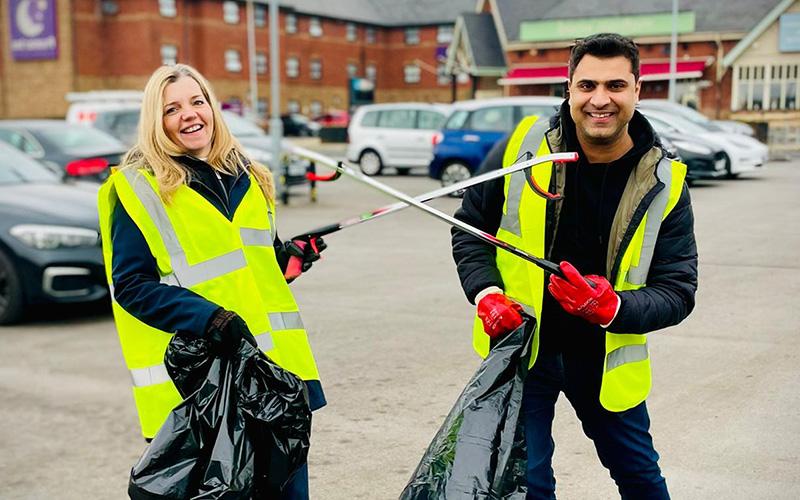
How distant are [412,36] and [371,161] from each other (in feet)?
151

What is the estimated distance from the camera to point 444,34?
63250 millimetres

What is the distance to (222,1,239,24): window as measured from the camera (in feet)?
172

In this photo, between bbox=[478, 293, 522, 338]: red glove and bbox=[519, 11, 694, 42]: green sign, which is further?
bbox=[519, 11, 694, 42]: green sign

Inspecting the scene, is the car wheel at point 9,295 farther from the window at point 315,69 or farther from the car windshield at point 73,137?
the window at point 315,69

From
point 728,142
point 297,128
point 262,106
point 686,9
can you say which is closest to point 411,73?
point 262,106

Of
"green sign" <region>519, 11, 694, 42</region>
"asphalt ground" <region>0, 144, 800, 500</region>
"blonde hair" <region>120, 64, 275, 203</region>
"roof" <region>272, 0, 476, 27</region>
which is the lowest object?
"asphalt ground" <region>0, 144, 800, 500</region>

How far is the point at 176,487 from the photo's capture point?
2.50 metres

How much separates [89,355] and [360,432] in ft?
8.02

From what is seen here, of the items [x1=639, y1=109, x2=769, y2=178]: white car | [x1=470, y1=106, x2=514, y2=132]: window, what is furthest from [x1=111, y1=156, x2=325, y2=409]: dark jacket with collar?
[x1=639, y1=109, x2=769, y2=178]: white car

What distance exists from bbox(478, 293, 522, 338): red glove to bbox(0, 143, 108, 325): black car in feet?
16.7

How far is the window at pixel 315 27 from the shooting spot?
58.6 meters

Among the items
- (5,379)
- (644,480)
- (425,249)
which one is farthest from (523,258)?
(425,249)

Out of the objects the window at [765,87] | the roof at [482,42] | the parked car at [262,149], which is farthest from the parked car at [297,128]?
the parked car at [262,149]

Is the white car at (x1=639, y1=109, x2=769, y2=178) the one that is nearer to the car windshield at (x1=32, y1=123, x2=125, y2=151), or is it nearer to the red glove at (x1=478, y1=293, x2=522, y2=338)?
the car windshield at (x1=32, y1=123, x2=125, y2=151)
